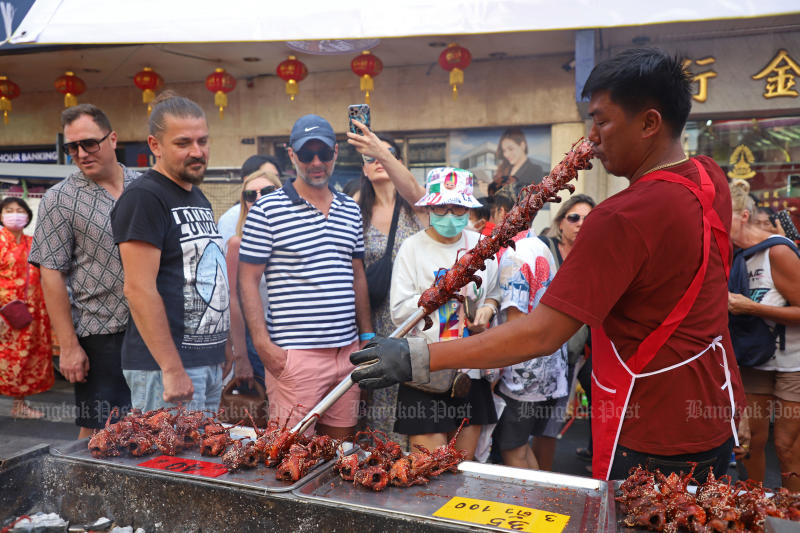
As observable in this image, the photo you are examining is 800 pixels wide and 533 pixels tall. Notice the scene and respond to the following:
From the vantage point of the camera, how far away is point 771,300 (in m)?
3.87

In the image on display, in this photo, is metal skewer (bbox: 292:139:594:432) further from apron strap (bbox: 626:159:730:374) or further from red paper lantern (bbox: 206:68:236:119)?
red paper lantern (bbox: 206:68:236:119)

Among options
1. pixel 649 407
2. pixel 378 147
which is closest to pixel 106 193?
pixel 378 147

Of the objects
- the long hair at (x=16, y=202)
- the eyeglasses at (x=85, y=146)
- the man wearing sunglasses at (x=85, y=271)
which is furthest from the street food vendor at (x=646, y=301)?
the long hair at (x=16, y=202)

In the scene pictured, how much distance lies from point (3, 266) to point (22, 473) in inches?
193

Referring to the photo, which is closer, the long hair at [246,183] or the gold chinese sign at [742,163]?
the long hair at [246,183]

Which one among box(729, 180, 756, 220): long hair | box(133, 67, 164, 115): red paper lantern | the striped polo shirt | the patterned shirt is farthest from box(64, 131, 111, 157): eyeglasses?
box(133, 67, 164, 115): red paper lantern

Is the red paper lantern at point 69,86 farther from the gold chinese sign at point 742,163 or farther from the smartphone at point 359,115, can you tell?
the gold chinese sign at point 742,163

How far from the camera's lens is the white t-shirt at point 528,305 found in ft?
11.9

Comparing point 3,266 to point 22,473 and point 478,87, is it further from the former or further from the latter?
point 478,87

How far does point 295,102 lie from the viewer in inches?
374

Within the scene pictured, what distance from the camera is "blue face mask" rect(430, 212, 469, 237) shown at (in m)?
3.44

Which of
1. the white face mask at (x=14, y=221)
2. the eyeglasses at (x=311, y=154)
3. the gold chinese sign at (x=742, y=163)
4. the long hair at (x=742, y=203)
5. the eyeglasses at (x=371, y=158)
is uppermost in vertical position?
the gold chinese sign at (x=742, y=163)

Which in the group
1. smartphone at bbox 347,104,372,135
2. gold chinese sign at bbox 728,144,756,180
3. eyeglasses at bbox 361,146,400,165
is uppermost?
gold chinese sign at bbox 728,144,756,180

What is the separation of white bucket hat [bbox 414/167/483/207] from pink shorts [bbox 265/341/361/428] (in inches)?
39.5
